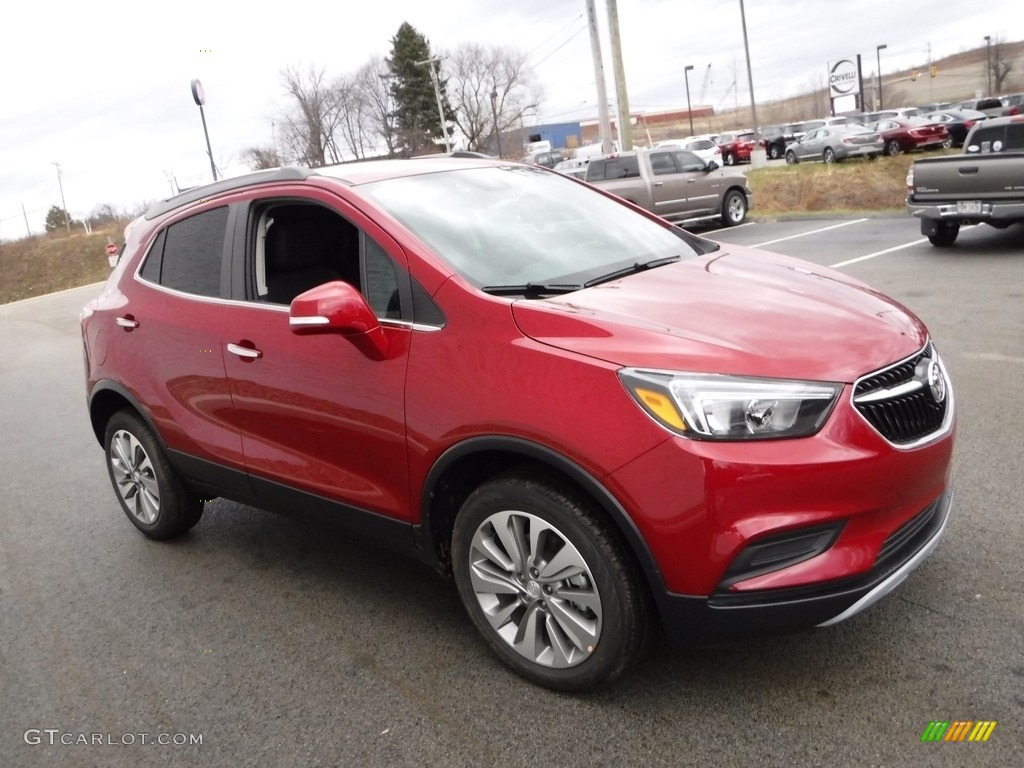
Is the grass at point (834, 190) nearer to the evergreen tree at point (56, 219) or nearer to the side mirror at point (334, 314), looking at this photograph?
the side mirror at point (334, 314)

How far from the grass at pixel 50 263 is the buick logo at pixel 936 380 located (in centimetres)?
4476

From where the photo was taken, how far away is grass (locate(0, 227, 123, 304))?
4444 cm

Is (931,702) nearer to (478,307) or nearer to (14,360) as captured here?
(478,307)

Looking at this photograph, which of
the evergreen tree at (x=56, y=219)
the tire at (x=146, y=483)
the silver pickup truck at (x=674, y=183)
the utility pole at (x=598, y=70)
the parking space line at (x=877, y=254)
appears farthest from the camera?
the evergreen tree at (x=56, y=219)

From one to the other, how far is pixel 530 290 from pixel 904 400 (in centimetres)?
127

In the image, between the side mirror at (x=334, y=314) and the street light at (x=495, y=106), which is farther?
the street light at (x=495, y=106)

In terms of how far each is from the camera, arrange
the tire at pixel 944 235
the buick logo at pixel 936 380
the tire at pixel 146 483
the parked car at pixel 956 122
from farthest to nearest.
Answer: the parked car at pixel 956 122
the tire at pixel 944 235
the tire at pixel 146 483
the buick logo at pixel 936 380

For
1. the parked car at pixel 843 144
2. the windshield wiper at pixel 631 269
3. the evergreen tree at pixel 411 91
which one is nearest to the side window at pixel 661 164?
the parked car at pixel 843 144

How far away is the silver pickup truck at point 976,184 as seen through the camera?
422 inches

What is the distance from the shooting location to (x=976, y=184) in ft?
36.1

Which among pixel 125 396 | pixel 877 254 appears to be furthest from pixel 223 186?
pixel 877 254

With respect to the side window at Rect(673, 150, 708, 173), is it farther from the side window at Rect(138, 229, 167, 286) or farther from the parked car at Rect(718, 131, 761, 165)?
the parked car at Rect(718, 131, 761, 165)

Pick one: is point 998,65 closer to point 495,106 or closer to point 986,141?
point 495,106

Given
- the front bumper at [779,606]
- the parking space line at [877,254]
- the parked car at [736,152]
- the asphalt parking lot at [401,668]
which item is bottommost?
the asphalt parking lot at [401,668]
